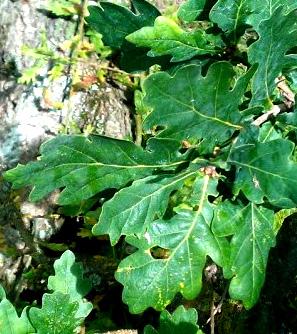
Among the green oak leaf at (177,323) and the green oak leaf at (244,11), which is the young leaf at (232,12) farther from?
the green oak leaf at (177,323)

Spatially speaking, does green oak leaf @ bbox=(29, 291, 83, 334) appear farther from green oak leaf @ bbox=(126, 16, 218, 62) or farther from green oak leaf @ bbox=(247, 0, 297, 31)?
green oak leaf @ bbox=(247, 0, 297, 31)

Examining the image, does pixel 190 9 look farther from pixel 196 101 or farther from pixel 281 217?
pixel 281 217

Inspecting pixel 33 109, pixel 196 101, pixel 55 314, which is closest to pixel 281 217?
pixel 55 314

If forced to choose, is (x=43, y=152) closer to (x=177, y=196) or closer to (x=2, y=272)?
(x=177, y=196)

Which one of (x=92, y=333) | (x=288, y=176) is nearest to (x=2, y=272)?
(x=92, y=333)

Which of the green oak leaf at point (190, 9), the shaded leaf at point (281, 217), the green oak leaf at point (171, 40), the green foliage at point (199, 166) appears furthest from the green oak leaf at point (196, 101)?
the shaded leaf at point (281, 217)
